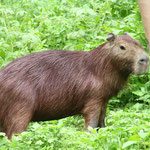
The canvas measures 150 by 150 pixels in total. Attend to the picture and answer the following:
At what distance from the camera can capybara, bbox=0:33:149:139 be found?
5941 mm

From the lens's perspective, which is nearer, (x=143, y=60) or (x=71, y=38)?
(x=143, y=60)

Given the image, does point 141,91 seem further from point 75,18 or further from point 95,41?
point 75,18

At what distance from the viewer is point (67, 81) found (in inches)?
247

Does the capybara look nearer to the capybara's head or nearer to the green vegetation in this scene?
the capybara's head

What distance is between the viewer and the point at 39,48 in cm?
847

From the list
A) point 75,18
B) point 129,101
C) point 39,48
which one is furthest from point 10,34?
point 129,101

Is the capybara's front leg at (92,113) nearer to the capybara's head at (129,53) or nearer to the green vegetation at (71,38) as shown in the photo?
the green vegetation at (71,38)

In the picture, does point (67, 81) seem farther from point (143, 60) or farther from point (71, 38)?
point (71, 38)

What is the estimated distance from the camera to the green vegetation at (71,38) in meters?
5.00

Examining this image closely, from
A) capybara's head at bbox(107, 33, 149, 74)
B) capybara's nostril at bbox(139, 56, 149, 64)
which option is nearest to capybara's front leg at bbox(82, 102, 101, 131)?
capybara's head at bbox(107, 33, 149, 74)

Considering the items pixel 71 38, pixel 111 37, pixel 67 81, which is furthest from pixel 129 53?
pixel 71 38

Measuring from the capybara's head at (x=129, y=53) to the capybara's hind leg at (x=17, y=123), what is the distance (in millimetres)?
1350

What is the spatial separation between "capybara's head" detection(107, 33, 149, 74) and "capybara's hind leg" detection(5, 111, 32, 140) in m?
1.35

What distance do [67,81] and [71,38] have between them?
274cm
